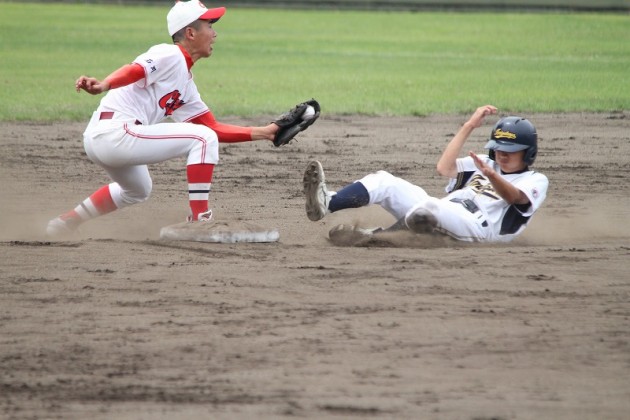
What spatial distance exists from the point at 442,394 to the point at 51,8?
32048 millimetres

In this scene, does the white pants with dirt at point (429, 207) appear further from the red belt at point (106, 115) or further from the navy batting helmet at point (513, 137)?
the red belt at point (106, 115)

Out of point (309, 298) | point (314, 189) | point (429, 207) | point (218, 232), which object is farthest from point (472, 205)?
point (309, 298)

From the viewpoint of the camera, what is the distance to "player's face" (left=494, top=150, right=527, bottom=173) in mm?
7320

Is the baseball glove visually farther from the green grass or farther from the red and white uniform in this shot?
the green grass

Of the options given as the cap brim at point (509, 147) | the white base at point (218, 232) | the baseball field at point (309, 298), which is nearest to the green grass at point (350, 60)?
the baseball field at point (309, 298)

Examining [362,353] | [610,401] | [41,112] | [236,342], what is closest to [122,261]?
[236,342]

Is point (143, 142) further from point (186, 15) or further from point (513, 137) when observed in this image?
point (513, 137)

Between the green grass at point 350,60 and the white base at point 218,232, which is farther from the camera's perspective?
the green grass at point 350,60

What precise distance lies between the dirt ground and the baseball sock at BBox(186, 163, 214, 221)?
0.31m

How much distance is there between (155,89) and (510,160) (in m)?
2.27

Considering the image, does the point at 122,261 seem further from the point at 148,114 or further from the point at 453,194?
the point at 453,194

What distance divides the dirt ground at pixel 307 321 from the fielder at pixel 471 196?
0.18m

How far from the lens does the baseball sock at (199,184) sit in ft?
23.9

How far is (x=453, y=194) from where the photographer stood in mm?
7434
